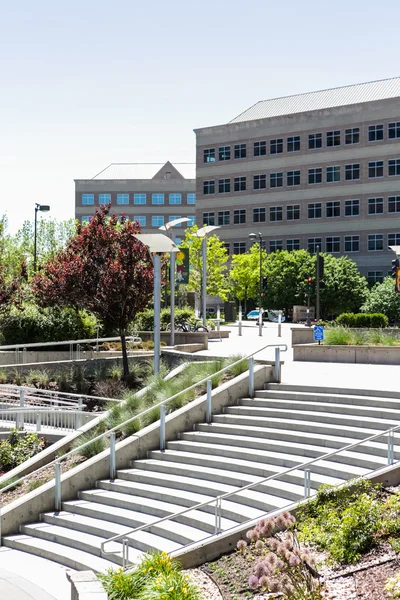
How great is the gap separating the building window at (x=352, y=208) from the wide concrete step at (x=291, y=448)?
200ft

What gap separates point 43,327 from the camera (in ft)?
102

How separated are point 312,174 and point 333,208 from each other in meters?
4.04

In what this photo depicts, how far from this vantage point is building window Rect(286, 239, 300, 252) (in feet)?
261

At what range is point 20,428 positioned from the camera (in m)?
21.0

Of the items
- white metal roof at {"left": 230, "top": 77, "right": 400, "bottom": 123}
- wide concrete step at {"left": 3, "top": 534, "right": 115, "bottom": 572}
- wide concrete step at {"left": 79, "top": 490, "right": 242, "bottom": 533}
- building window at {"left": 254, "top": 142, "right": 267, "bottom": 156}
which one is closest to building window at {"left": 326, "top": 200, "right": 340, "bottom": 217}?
building window at {"left": 254, "top": 142, "right": 267, "bottom": 156}

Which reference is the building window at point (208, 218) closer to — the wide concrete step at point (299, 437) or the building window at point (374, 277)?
the building window at point (374, 277)

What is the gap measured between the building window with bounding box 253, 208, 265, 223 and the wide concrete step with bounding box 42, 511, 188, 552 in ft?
224

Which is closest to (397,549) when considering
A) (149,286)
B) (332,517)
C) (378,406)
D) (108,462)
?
Answer: (332,517)

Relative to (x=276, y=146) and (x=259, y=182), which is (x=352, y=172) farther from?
(x=259, y=182)

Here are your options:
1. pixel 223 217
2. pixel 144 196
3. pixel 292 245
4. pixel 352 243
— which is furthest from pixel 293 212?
pixel 144 196

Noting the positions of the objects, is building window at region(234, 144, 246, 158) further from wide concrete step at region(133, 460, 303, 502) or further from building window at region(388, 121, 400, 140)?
wide concrete step at region(133, 460, 303, 502)

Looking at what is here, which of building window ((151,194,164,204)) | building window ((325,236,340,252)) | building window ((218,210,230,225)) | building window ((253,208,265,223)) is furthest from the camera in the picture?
building window ((151,194,164,204))

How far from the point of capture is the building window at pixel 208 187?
8581 cm

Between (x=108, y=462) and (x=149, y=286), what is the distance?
10.6 meters
